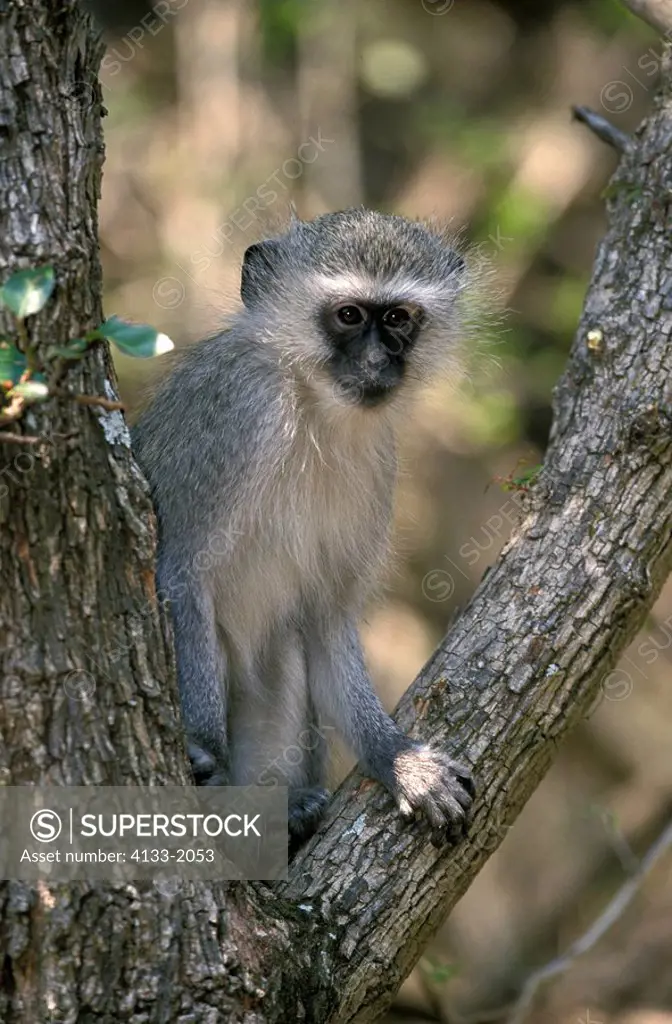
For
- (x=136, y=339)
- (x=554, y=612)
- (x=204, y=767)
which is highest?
(x=136, y=339)

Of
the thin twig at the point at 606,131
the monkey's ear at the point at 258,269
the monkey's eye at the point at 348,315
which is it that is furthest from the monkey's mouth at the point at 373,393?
the thin twig at the point at 606,131

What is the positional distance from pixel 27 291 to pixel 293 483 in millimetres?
2415

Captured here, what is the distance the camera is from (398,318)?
507cm

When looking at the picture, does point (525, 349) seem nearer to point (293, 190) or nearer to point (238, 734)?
point (293, 190)

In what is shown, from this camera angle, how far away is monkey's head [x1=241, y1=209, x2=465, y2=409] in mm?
4883

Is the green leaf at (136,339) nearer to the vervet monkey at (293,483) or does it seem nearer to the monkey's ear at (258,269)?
the vervet monkey at (293,483)

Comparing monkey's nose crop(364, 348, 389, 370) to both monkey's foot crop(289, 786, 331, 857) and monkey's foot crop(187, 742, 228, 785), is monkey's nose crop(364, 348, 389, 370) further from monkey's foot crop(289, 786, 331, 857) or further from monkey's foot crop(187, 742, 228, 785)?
monkey's foot crop(289, 786, 331, 857)

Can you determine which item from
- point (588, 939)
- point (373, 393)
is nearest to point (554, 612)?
point (373, 393)

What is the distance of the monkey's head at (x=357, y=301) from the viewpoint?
488 cm

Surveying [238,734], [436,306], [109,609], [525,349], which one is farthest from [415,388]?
[525,349]

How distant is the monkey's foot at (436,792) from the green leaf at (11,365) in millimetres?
2104

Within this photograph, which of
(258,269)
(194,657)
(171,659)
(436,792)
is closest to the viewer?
(171,659)

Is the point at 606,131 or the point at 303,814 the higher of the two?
the point at 606,131

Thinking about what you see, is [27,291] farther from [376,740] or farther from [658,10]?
[658,10]
